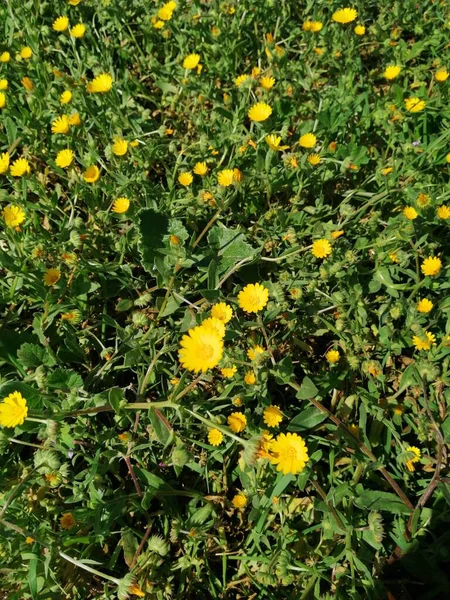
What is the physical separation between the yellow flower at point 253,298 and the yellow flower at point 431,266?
2.93ft

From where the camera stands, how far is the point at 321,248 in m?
2.70

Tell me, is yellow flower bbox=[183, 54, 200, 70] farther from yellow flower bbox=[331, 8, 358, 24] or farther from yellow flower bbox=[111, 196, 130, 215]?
yellow flower bbox=[111, 196, 130, 215]

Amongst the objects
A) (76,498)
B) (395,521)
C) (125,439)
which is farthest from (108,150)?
(395,521)

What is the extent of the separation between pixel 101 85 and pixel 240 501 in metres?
2.88

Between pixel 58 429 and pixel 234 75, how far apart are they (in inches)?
123

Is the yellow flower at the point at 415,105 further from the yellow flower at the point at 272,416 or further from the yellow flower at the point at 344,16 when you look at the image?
the yellow flower at the point at 272,416

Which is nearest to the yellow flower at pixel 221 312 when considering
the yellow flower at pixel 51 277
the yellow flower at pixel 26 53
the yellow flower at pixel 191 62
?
the yellow flower at pixel 51 277

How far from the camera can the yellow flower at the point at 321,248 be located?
2.68 meters

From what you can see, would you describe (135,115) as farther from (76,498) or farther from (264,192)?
(76,498)

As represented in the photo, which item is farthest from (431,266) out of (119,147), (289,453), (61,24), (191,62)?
(61,24)

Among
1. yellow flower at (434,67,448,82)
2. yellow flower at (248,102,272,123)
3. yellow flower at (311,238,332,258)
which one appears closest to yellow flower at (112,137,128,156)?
yellow flower at (248,102,272,123)

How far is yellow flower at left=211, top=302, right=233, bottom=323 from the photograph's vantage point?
2.32 meters

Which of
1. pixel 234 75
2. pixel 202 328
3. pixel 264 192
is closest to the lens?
pixel 202 328

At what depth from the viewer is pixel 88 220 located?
3236mm
